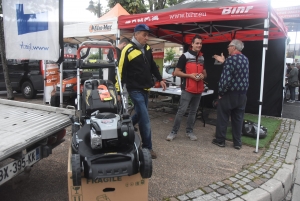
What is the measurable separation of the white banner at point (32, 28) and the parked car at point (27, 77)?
538 centimetres

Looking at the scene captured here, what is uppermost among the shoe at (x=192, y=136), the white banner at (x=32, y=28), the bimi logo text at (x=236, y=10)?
the bimi logo text at (x=236, y=10)

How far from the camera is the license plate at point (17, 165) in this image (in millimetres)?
2094

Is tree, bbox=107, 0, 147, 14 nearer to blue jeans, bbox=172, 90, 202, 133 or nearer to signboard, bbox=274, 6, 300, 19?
signboard, bbox=274, 6, 300, 19

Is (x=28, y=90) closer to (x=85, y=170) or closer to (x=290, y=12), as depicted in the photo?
(x=85, y=170)

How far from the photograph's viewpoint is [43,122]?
2789mm

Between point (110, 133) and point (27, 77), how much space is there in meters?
9.14

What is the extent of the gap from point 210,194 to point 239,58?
2368 mm

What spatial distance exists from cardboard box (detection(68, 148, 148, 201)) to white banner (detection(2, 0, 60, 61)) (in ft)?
9.34

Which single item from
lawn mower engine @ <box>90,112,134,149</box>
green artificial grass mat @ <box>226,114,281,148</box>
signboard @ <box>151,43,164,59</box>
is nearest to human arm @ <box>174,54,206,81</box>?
green artificial grass mat @ <box>226,114,281,148</box>

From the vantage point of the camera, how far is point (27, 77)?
10.0 metres

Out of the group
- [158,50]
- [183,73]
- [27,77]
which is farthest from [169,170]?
[27,77]

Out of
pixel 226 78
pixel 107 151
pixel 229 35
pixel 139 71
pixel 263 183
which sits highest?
pixel 229 35

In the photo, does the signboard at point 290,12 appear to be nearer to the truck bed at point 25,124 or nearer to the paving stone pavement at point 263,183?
the paving stone pavement at point 263,183

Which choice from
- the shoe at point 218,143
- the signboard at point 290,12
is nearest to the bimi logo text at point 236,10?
the shoe at point 218,143
